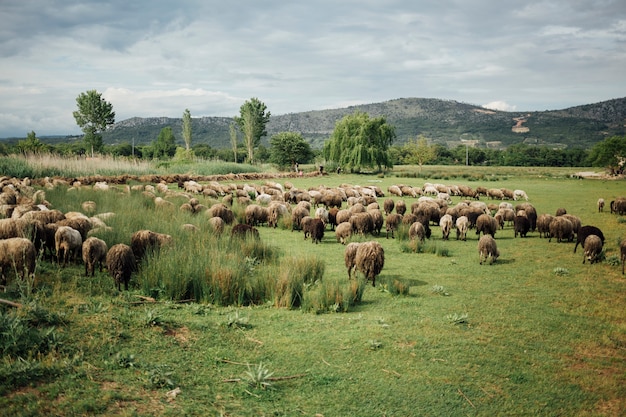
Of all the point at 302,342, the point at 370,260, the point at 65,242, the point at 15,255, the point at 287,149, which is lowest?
the point at 302,342

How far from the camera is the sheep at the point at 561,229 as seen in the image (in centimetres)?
1728

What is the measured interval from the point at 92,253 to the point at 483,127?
18147 centimetres

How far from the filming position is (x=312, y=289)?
9.56 metres

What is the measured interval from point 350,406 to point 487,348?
9.74 feet

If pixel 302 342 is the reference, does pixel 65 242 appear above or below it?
above

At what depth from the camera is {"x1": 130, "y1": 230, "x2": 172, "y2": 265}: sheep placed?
34.3 feet

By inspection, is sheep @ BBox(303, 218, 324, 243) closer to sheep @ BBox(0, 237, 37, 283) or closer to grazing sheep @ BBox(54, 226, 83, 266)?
grazing sheep @ BBox(54, 226, 83, 266)

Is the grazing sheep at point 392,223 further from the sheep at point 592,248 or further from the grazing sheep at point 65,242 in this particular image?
the grazing sheep at point 65,242

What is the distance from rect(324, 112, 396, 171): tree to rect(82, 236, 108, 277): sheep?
161ft

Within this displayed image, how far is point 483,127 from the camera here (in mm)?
171875

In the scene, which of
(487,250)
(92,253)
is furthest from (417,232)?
(92,253)

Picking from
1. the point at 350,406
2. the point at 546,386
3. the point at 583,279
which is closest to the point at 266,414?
the point at 350,406

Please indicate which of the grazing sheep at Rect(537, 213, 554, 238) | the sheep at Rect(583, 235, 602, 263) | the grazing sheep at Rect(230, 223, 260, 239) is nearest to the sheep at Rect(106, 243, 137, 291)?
the grazing sheep at Rect(230, 223, 260, 239)

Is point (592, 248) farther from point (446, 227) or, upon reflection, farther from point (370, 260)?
point (370, 260)
